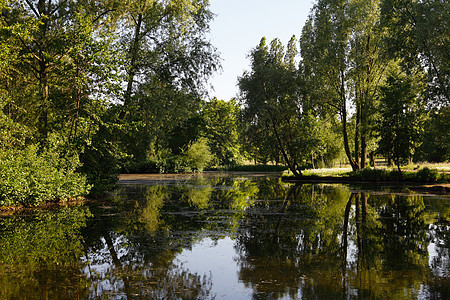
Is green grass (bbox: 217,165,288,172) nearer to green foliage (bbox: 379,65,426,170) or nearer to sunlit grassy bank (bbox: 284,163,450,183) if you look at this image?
sunlit grassy bank (bbox: 284,163,450,183)

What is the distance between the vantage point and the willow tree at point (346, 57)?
106ft

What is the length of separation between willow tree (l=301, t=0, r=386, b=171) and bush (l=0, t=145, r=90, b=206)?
74.7ft

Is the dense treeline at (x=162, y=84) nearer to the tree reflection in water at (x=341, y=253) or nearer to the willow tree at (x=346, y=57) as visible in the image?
the willow tree at (x=346, y=57)

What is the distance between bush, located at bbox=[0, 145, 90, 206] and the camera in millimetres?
14141

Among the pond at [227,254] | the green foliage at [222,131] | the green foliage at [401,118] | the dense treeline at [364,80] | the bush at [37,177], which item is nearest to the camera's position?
the pond at [227,254]

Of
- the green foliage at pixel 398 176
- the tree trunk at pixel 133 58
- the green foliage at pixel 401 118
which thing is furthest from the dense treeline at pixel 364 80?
the tree trunk at pixel 133 58

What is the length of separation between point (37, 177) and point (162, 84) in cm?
978

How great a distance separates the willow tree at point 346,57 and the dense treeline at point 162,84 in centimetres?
10

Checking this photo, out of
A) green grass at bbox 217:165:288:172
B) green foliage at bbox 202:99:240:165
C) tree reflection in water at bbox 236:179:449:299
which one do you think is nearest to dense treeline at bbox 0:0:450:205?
tree reflection in water at bbox 236:179:449:299

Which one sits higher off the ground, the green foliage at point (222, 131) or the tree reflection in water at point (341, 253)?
the green foliage at point (222, 131)

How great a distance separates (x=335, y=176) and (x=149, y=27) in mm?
20926

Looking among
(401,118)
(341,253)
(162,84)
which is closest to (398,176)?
(401,118)

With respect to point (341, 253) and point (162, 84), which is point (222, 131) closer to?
point (162, 84)

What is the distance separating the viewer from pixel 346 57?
3334 centimetres
